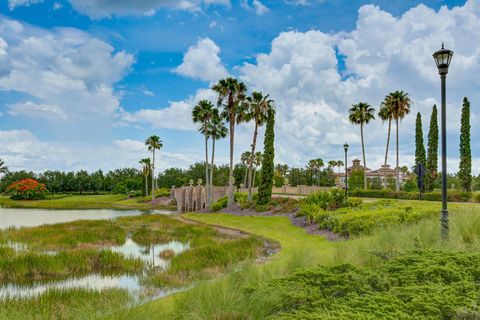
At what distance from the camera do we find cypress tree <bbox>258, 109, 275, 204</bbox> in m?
31.9

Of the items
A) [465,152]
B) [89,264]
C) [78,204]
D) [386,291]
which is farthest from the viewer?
[78,204]

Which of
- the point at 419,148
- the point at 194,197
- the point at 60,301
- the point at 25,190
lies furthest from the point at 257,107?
the point at 25,190

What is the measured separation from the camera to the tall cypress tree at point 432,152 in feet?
139

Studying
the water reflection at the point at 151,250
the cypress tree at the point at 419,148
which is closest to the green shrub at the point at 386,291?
the water reflection at the point at 151,250

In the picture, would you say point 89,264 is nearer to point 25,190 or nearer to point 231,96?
point 231,96

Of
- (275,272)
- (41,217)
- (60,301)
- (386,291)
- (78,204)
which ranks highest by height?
(386,291)

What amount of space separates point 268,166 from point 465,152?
20219mm

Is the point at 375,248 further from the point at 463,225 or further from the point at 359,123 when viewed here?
the point at 359,123

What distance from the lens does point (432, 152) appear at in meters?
43.2

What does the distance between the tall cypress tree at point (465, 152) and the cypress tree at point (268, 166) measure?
1915 centimetres

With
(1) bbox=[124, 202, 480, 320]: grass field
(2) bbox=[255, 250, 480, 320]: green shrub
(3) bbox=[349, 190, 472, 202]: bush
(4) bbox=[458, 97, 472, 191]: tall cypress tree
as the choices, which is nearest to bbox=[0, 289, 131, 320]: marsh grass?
(1) bbox=[124, 202, 480, 320]: grass field

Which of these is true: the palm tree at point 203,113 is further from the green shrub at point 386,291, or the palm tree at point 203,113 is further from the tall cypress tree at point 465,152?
the green shrub at point 386,291

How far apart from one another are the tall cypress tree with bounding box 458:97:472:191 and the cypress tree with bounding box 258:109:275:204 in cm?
1915

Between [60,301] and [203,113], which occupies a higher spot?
[203,113]
